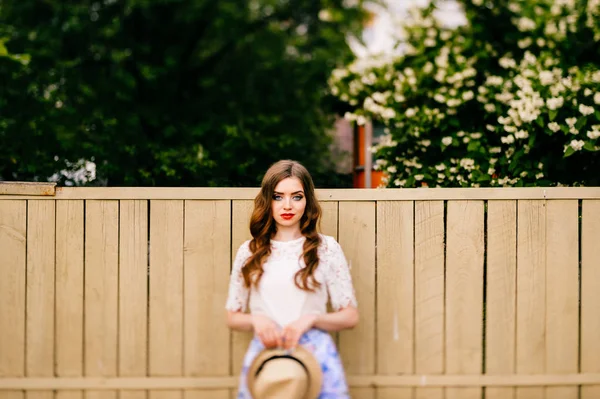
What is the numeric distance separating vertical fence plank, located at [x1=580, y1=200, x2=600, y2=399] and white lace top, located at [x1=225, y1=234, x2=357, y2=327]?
4.41 ft

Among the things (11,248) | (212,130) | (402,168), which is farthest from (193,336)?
(212,130)

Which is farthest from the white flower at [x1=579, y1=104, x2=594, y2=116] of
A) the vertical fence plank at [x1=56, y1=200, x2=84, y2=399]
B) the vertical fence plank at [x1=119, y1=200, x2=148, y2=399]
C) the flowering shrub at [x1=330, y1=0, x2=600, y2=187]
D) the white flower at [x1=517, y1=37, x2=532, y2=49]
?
the vertical fence plank at [x1=56, y1=200, x2=84, y2=399]

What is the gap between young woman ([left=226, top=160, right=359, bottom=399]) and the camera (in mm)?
2484

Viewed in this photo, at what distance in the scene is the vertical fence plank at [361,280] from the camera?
3.08 metres

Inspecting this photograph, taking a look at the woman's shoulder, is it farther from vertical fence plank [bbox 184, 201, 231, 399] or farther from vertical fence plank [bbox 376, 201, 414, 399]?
vertical fence plank [bbox 376, 201, 414, 399]

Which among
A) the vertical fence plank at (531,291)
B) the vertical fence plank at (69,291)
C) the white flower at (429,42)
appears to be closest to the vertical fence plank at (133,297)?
the vertical fence plank at (69,291)

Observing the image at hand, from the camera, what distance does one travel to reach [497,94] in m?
5.10

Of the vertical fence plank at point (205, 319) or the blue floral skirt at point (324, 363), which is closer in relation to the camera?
the blue floral skirt at point (324, 363)

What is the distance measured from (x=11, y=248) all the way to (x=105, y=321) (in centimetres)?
62

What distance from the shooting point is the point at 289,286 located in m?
2.57

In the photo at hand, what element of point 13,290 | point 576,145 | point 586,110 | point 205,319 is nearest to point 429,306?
point 205,319

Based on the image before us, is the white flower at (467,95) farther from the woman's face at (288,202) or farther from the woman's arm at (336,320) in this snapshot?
the woman's arm at (336,320)

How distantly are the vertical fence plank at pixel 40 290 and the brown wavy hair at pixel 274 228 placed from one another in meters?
1.14

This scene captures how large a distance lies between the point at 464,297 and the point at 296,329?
3.60 ft
